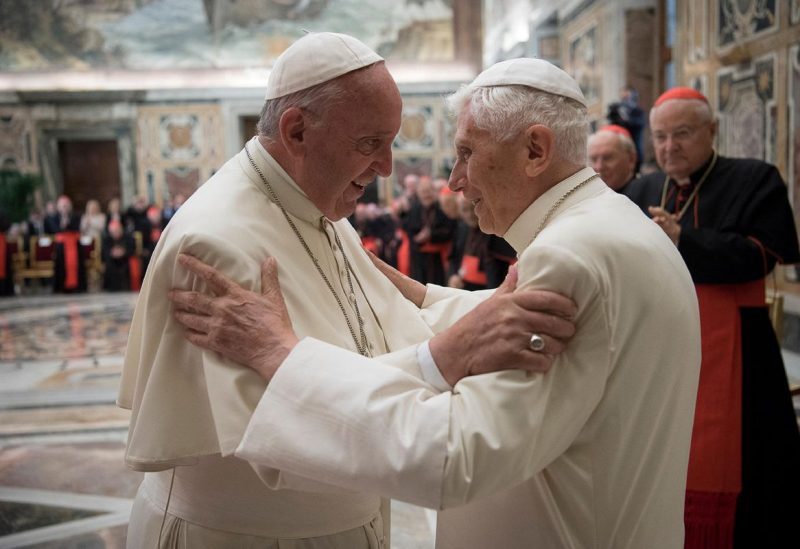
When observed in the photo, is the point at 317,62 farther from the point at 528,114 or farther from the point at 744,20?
the point at 744,20

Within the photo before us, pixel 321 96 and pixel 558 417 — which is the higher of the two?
pixel 321 96

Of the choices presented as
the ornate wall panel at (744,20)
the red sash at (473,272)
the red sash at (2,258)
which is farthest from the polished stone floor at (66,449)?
the red sash at (2,258)

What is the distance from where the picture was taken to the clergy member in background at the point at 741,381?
314 cm

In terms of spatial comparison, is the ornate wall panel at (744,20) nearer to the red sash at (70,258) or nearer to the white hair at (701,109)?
the white hair at (701,109)

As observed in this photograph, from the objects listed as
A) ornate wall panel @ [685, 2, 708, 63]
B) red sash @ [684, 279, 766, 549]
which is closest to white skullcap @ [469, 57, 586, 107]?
red sash @ [684, 279, 766, 549]

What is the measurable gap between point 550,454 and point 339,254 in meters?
0.84

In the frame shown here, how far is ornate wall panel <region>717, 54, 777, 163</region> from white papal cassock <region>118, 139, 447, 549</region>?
5.47m

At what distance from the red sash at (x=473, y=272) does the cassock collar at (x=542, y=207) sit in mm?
4450

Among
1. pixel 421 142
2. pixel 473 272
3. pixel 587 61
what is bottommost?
pixel 473 272

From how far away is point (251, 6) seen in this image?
19.5 meters

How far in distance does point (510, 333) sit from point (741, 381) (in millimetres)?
2254

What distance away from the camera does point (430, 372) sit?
1460 millimetres

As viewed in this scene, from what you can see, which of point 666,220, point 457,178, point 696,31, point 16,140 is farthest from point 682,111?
point 16,140

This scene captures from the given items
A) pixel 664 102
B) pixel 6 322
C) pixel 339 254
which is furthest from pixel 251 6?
pixel 339 254
